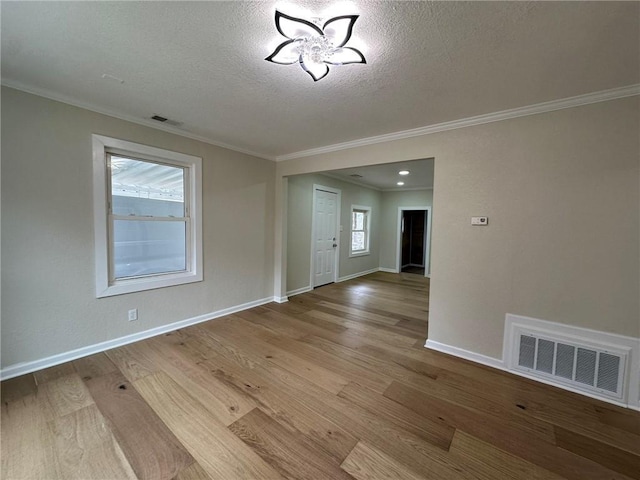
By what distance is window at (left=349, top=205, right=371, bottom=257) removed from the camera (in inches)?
266

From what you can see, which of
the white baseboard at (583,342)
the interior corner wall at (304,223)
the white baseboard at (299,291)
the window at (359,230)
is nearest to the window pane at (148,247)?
the interior corner wall at (304,223)

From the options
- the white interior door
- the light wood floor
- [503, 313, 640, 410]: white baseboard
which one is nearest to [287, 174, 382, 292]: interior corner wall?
the white interior door

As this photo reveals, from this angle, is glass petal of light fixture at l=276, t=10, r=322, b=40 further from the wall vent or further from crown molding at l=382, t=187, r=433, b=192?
crown molding at l=382, t=187, r=433, b=192

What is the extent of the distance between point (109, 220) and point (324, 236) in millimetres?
3821

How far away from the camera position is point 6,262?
7.02ft

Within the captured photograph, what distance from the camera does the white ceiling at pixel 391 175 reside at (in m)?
4.56

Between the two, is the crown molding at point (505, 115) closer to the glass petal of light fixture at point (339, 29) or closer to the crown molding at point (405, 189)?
the glass petal of light fixture at point (339, 29)

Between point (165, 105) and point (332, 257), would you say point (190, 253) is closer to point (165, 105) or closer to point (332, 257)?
point (165, 105)

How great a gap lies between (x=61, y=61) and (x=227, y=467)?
2901 mm

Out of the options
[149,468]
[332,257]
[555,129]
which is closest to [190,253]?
[149,468]

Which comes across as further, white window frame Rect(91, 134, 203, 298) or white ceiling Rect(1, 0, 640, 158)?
white window frame Rect(91, 134, 203, 298)

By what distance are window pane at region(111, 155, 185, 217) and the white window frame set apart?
0.07 m

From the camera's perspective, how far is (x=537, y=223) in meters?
2.31

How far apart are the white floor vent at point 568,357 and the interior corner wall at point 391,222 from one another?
204 inches
